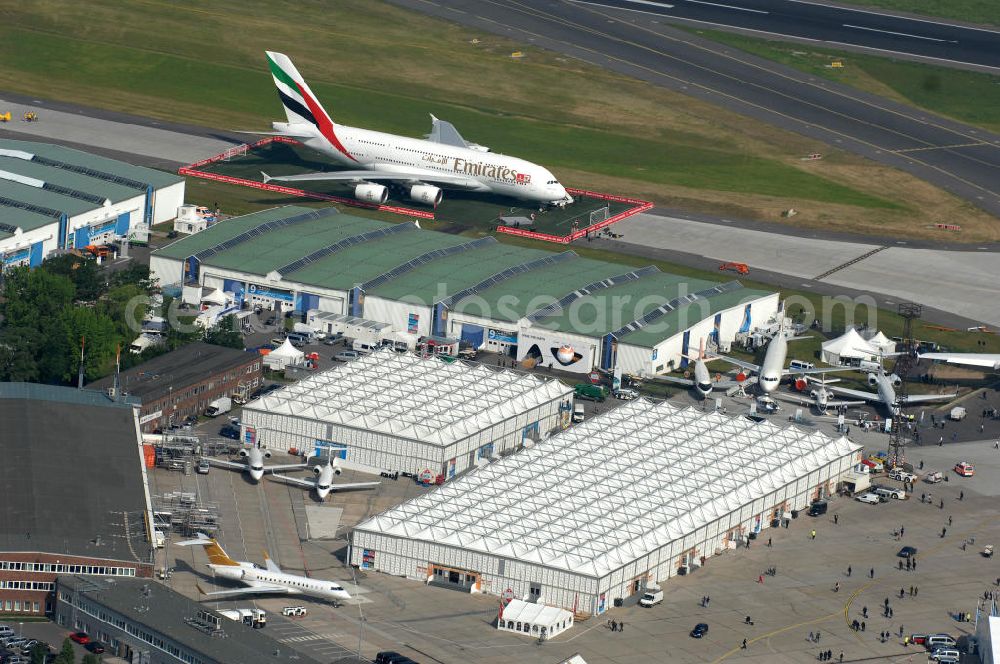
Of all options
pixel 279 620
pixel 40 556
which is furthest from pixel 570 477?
pixel 40 556

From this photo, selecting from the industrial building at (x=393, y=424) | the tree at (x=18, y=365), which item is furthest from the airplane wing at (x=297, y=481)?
the tree at (x=18, y=365)

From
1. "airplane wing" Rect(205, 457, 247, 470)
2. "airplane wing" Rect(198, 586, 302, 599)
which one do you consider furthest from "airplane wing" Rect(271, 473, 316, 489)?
"airplane wing" Rect(198, 586, 302, 599)

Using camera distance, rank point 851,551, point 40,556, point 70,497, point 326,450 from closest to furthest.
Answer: point 40,556 → point 70,497 → point 851,551 → point 326,450

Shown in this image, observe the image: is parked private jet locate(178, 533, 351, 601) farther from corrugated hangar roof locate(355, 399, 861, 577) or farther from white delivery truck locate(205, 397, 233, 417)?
white delivery truck locate(205, 397, 233, 417)

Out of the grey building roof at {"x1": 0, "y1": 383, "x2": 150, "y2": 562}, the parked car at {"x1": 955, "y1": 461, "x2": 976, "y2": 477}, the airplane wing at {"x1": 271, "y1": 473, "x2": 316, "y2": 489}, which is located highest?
the parked car at {"x1": 955, "y1": 461, "x2": 976, "y2": 477}

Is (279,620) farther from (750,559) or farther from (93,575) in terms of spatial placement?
(750,559)

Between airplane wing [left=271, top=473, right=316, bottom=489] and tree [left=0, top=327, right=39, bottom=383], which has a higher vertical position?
tree [left=0, top=327, right=39, bottom=383]
